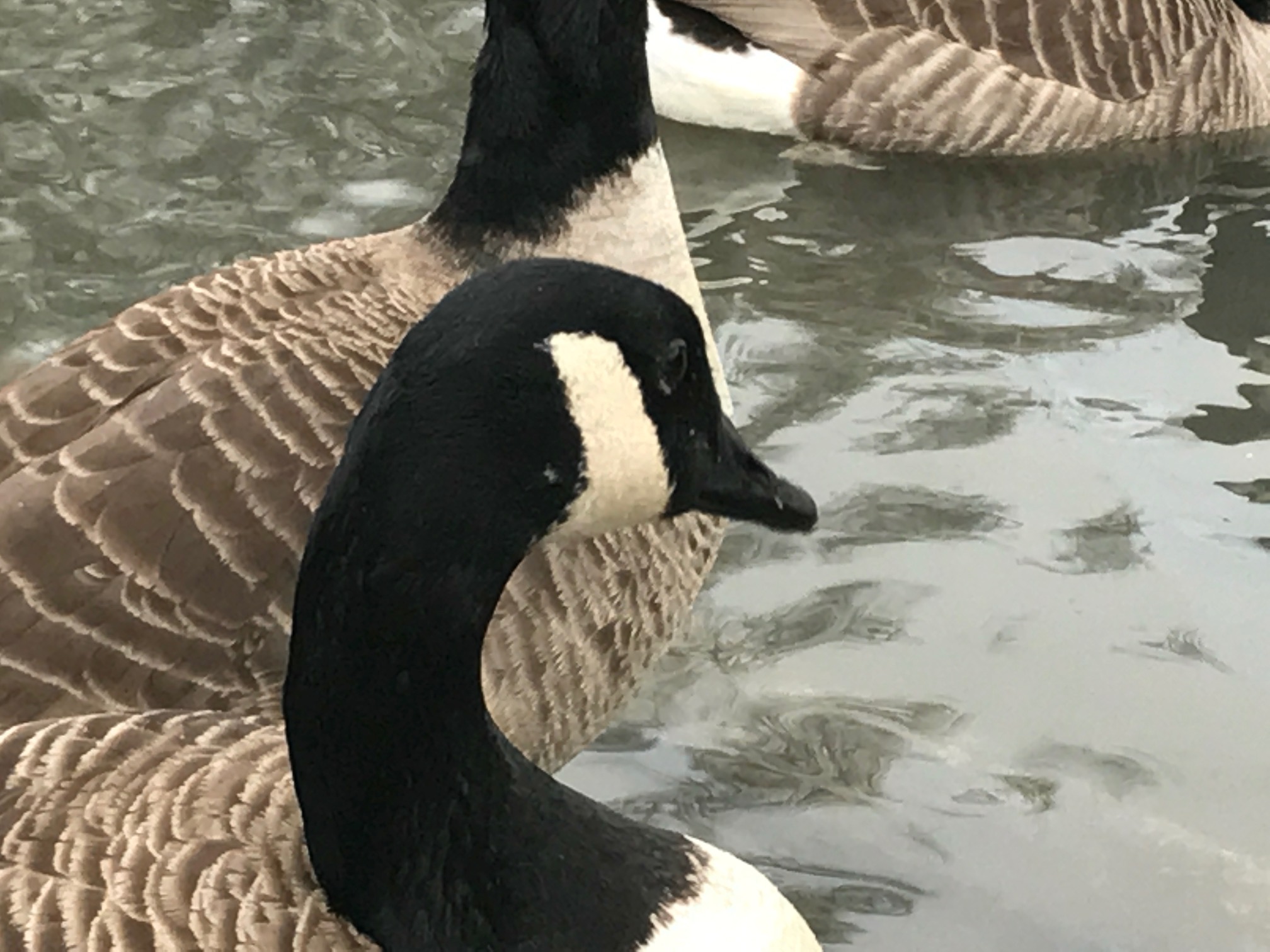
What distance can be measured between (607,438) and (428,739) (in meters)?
0.44

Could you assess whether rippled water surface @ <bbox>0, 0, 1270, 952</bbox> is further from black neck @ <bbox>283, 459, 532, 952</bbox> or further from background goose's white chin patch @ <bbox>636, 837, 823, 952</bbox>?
black neck @ <bbox>283, 459, 532, 952</bbox>

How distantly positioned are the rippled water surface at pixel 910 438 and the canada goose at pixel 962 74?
13 centimetres

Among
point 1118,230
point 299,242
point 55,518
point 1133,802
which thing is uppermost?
point 55,518

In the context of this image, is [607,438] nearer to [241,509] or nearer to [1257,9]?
[241,509]

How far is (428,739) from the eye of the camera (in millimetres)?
2119

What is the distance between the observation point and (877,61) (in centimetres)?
606

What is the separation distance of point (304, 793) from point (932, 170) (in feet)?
14.7

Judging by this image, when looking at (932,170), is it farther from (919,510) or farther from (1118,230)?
(919,510)

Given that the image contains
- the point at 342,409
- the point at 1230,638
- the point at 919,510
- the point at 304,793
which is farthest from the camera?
the point at 919,510

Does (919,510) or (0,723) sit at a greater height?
(0,723)

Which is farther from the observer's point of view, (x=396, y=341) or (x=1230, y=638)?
(x=1230, y=638)

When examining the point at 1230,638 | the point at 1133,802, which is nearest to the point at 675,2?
the point at 1230,638

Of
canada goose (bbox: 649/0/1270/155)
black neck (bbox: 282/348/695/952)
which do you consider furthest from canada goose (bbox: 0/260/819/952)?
canada goose (bbox: 649/0/1270/155)

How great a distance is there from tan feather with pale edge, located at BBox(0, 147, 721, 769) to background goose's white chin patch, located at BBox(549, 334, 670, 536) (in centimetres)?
64
